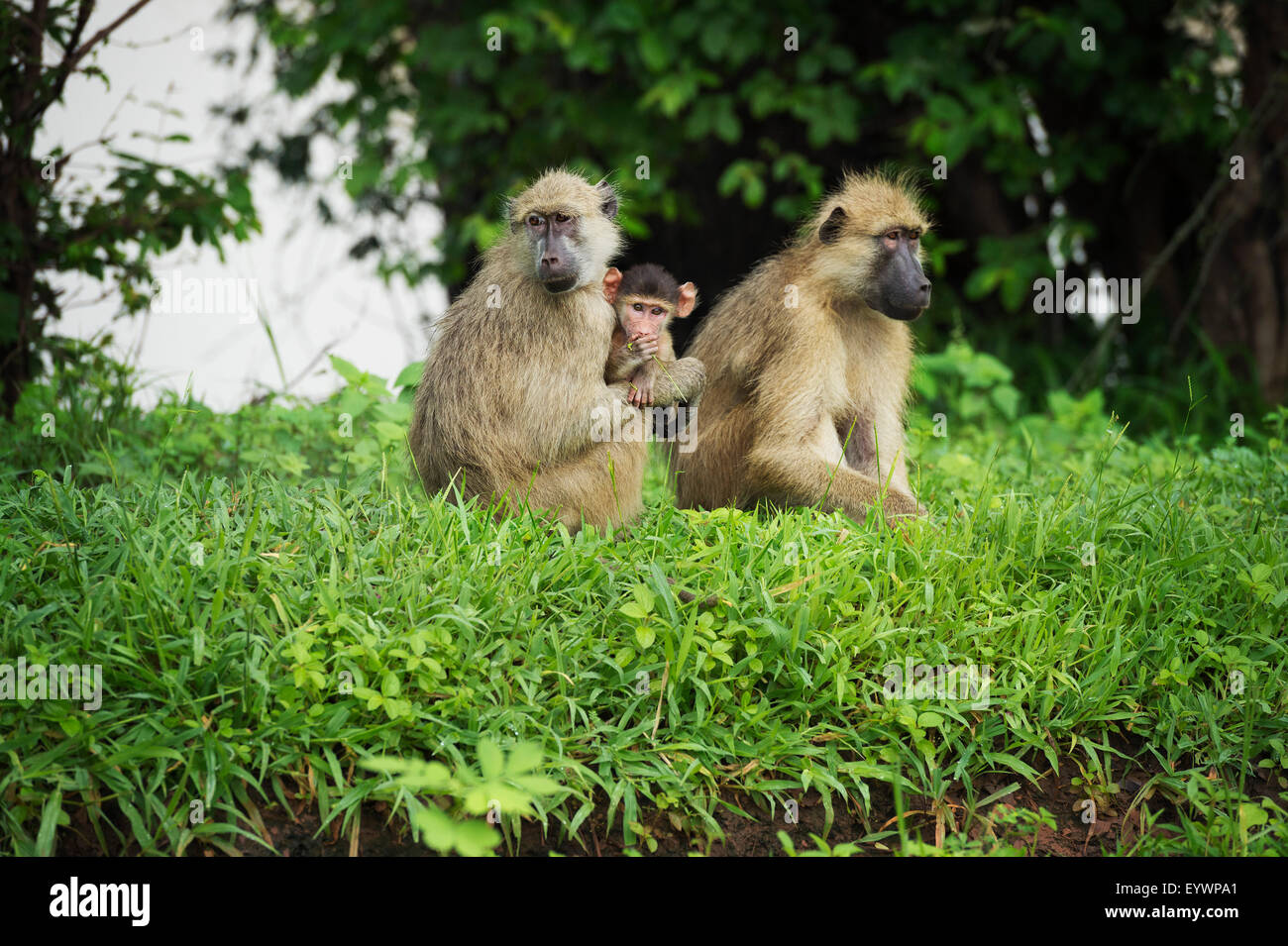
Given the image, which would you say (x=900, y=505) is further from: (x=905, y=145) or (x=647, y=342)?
(x=905, y=145)

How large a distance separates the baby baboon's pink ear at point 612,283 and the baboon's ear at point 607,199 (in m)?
0.24

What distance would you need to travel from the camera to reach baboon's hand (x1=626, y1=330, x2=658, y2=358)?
13.2 feet

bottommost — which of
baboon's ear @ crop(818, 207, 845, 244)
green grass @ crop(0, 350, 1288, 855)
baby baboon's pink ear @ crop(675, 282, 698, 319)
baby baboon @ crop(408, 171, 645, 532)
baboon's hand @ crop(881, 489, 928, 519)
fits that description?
green grass @ crop(0, 350, 1288, 855)

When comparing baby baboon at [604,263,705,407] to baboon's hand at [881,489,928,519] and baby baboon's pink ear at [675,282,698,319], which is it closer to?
baby baboon's pink ear at [675,282,698,319]

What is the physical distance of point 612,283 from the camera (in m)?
4.12

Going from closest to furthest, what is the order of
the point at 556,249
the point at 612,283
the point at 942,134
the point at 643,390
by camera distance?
the point at 556,249 → the point at 643,390 → the point at 612,283 → the point at 942,134

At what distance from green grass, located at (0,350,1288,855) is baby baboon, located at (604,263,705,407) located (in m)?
0.41

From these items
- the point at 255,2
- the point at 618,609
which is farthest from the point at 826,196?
the point at 255,2

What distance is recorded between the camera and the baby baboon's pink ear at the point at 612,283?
410 cm

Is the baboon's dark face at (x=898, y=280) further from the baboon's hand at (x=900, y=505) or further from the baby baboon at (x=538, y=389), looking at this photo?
the baby baboon at (x=538, y=389)

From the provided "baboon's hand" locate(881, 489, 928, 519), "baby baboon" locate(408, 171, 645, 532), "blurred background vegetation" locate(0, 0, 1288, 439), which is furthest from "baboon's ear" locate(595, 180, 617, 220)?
"blurred background vegetation" locate(0, 0, 1288, 439)

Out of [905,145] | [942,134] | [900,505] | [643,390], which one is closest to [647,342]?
[643,390]

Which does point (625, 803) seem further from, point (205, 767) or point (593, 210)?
point (593, 210)

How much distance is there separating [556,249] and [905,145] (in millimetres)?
5582
